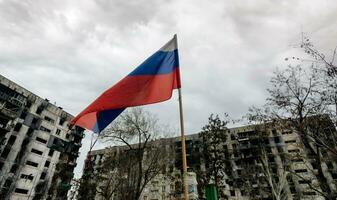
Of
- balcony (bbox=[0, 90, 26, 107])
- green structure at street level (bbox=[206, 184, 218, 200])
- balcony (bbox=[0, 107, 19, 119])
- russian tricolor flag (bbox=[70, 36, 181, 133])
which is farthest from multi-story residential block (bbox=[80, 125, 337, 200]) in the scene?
green structure at street level (bbox=[206, 184, 218, 200])

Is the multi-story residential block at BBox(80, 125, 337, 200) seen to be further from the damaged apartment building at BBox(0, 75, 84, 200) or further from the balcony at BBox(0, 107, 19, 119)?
the balcony at BBox(0, 107, 19, 119)

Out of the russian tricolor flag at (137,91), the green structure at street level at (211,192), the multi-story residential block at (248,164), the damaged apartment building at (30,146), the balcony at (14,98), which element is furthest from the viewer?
the multi-story residential block at (248,164)

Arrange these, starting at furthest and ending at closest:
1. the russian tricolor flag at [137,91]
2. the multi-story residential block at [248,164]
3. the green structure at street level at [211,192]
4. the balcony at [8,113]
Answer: the multi-story residential block at [248,164]
the balcony at [8,113]
the russian tricolor flag at [137,91]
the green structure at street level at [211,192]

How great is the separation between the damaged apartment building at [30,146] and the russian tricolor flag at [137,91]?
36.0 meters

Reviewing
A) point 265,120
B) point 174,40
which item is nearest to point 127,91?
point 174,40

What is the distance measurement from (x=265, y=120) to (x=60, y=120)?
5002 cm

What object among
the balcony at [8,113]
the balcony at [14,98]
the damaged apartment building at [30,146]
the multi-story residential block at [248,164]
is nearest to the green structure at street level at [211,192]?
the damaged apartment building at [30,146]

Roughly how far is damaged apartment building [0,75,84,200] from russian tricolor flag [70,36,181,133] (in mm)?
36033

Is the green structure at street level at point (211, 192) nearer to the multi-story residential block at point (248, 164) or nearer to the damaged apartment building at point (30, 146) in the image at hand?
the damaged apartment building at point (30, 146)

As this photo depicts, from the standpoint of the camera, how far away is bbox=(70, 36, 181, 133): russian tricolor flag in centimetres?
649

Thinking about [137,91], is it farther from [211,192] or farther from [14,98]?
[14,98]

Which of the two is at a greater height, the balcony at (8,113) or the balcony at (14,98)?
the balcony at (14,98)

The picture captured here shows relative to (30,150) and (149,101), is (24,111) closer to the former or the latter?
(30,150)

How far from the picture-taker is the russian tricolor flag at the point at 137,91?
649 centimetres
